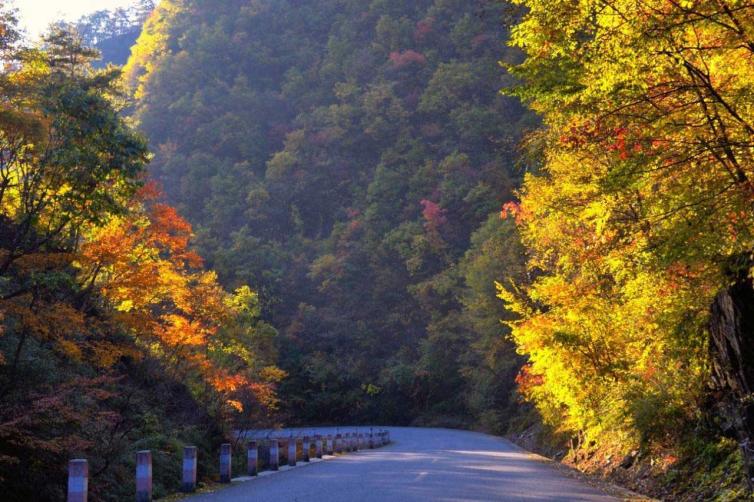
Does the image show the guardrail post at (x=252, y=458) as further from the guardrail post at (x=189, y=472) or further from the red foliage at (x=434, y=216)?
the red foliage at (x=434, y=216)

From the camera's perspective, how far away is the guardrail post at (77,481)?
9117 millimetres

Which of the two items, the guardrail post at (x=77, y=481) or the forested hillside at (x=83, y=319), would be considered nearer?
the guardrail post at (x=77, y=481)

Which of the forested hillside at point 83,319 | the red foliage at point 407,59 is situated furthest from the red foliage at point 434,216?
the forested hillside at point 83,319

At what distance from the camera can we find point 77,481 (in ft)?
30.1

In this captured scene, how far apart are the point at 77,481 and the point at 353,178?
246 feet

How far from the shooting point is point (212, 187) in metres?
80.2

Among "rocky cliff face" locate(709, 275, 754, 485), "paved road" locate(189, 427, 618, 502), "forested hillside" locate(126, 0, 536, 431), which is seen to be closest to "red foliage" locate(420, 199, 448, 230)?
"forested hillside" locate(126, 0, 536, 431)

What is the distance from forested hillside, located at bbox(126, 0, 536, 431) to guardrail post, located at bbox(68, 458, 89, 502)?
37.6 m

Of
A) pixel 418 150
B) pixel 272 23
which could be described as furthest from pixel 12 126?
pixel 272 23

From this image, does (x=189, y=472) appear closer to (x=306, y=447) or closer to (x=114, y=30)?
(x=306, y=447)

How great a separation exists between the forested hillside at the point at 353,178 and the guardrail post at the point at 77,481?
37587 mm

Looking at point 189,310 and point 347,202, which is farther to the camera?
point 347,202

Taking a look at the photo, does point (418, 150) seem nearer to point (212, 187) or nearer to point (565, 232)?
point (212, 187)

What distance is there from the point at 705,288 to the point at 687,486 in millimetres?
3165
